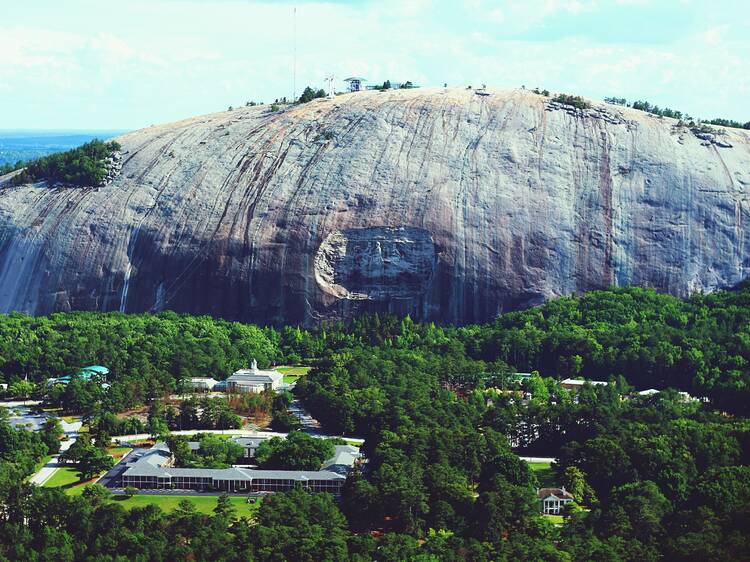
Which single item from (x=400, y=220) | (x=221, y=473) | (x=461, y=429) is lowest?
(x=221, y=473)

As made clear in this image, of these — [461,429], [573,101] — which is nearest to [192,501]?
[461,429]

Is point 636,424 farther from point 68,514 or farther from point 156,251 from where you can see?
→ point 156,251

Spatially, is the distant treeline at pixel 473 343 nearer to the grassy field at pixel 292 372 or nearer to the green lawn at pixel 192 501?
the grassy field at pixel 292 372

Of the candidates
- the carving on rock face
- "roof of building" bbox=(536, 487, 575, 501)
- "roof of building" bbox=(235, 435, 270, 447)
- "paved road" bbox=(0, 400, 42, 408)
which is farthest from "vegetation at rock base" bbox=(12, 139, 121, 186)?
"roof of building" bbox=(536, 487, 575, 501)

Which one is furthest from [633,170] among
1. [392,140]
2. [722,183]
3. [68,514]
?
[68,514]

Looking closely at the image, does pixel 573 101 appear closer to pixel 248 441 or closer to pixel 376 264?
pixel 376 264

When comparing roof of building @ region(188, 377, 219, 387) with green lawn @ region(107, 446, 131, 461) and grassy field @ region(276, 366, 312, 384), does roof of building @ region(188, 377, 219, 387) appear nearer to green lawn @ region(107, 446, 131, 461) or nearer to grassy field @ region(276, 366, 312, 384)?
grassy field @ region(276, 366, 312, 384)
